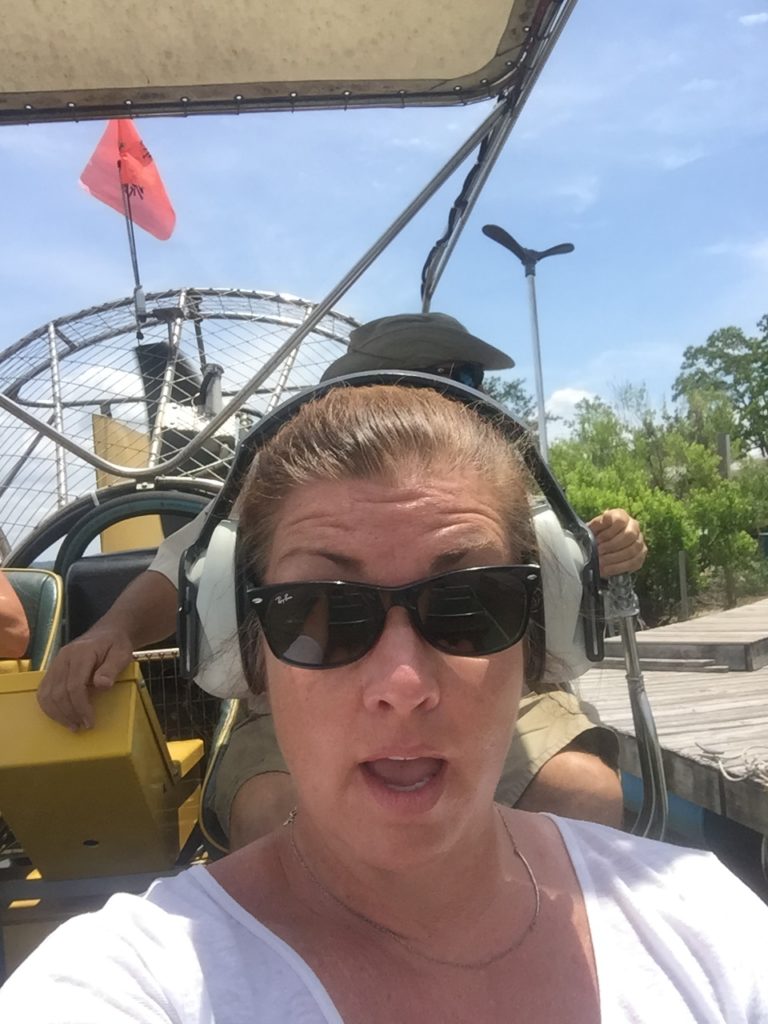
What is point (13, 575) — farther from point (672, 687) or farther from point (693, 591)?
point (693, 591)

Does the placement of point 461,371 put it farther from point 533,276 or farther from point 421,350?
point 533,276

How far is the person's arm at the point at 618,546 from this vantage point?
4.46 ft

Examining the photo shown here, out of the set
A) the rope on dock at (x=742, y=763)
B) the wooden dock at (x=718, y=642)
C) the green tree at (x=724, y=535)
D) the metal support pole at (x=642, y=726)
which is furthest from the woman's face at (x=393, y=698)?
the green tree at (x=724, y=535)

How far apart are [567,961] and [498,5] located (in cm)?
181

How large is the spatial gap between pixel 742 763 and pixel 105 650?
168cm

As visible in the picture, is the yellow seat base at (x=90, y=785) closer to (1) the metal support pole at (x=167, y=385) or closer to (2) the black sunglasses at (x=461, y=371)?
(2) the black sunglasses at (x=461, y=371)

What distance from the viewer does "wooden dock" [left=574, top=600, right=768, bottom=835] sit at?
2004mm

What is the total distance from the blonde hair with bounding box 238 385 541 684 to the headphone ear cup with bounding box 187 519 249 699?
0.05 meters

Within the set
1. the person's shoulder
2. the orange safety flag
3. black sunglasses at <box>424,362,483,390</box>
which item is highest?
the orange safety flag

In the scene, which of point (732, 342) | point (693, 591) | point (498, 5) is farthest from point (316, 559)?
point (732, 342)

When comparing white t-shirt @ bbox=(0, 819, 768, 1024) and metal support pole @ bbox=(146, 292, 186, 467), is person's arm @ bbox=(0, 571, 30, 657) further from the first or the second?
white t-shirt @ bbox=(0, 819, 768, 1024)

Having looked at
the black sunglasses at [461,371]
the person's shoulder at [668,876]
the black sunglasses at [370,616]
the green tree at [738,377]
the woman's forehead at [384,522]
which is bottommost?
the person's shoulder at [668,876]

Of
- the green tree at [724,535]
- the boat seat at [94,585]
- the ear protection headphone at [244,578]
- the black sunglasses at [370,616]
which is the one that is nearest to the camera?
the black sunglasses at [370,616]

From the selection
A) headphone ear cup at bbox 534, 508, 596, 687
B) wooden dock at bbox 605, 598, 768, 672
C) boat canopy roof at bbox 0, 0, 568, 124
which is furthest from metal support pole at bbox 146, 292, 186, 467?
wooden dock at bbox 605, 598, 768, 672
